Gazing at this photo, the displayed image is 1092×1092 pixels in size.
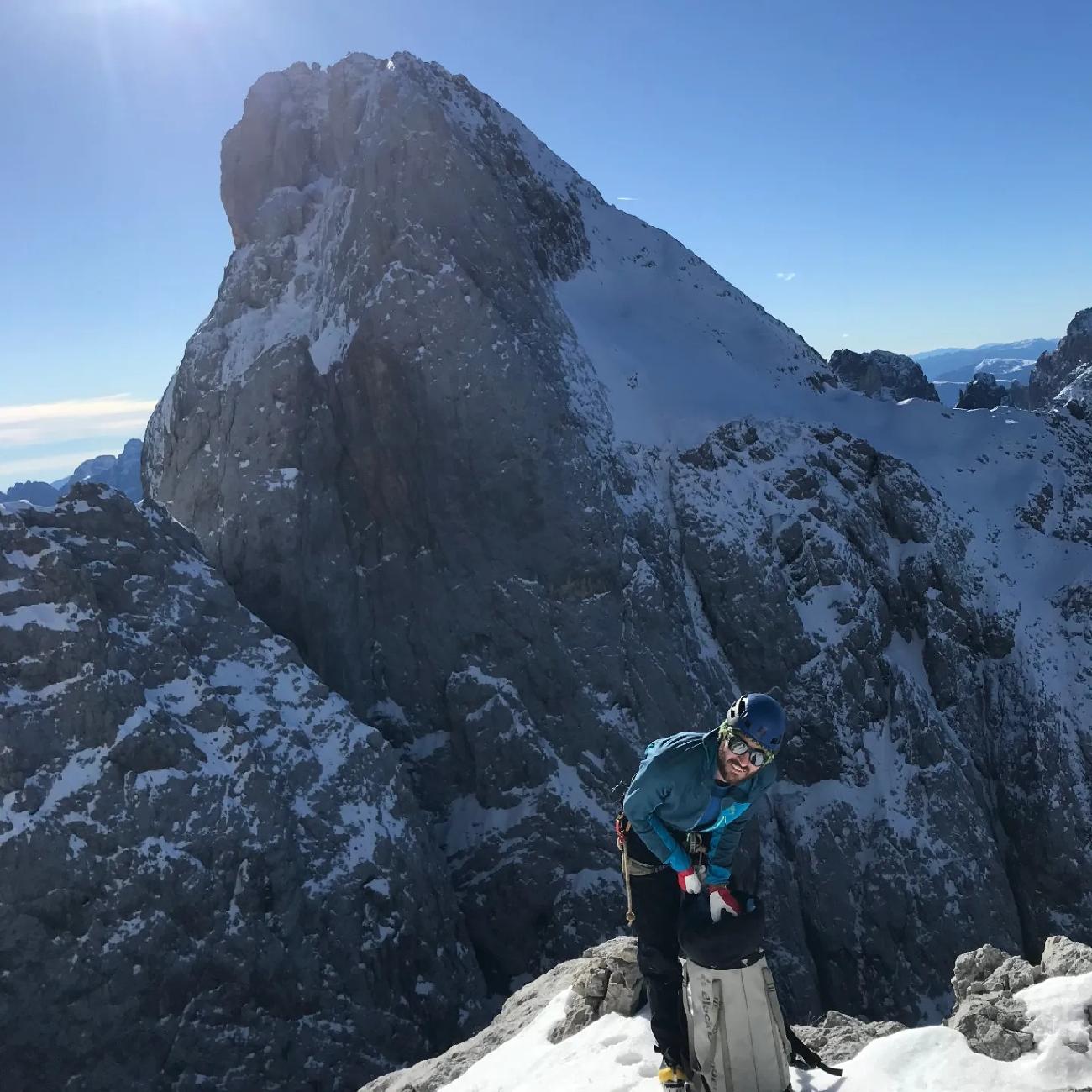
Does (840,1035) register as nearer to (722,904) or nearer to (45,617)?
(722,904)

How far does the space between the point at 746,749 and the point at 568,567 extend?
32.5 m

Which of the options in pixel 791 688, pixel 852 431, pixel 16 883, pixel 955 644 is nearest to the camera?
pixel 16 883

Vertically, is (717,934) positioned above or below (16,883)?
above

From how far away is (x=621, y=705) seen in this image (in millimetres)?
39938

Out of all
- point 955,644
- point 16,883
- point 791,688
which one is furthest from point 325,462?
point 955,644

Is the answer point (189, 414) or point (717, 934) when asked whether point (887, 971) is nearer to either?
point (717, 934)

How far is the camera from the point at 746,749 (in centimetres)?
779

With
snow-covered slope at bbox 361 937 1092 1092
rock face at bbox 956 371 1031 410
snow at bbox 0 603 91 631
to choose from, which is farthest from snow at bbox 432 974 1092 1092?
rock face at bbox 956 371 1031 410

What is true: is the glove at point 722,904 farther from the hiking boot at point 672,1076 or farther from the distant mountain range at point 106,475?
the distant mountain range at point 106,475

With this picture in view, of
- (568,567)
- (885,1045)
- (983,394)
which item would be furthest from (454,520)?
(983,394)

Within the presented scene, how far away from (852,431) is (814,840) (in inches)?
982

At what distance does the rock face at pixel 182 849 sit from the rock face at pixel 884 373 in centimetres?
7113

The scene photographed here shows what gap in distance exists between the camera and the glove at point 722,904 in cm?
743

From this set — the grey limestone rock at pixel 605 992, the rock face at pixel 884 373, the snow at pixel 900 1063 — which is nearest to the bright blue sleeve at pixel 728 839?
the snow at pixel 900 1063
